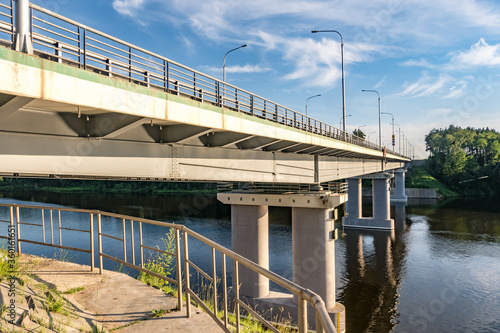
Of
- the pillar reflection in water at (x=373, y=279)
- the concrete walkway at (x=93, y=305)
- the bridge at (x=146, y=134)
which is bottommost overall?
the pillar reflection in water at (x=373, y=279)

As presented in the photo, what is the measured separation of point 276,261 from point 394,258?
10.2 m

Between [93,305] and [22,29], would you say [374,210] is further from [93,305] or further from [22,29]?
[22,29]

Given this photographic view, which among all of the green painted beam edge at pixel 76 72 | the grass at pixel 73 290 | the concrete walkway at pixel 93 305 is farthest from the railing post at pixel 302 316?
the green painted beam edge at pixel 76 72

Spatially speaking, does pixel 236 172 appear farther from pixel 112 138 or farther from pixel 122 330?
pixel 122 330

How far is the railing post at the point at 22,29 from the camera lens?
536 centimetres

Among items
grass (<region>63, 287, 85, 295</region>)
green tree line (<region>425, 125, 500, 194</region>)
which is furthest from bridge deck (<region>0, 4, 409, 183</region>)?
green tree line (<region>425, 125, 500, 194</region>)

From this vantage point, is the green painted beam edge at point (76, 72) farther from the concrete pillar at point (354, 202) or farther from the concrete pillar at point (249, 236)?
the concrete pillar at point (354, 202)

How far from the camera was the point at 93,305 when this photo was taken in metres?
5.47

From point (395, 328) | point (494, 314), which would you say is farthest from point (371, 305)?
point (494, 314)

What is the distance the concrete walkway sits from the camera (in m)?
4.64

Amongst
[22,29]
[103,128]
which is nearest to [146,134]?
[103,128]

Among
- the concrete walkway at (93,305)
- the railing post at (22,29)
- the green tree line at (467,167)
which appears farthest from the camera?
the green tree line at (467,167)

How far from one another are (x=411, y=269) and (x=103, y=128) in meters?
24.9

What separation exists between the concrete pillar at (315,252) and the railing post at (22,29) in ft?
46.4
